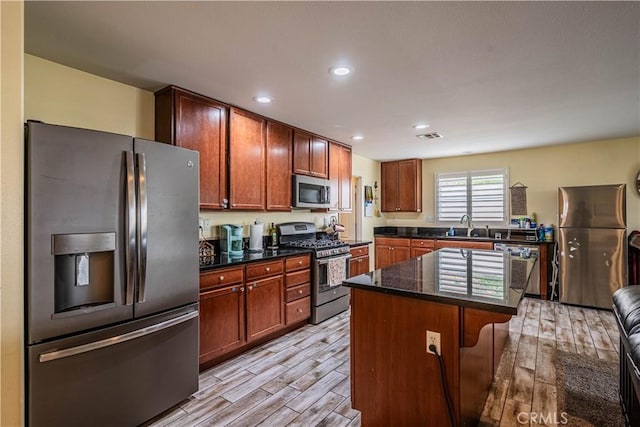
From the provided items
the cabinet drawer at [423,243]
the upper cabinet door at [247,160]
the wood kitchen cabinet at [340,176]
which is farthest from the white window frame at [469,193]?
the upper cabinet door at [247,160]

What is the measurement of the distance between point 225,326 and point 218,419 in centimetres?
78

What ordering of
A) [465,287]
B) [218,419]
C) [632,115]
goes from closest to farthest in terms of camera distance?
[465,287] < [218,419] < [632,115]

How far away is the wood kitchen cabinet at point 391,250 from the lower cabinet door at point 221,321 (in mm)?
3702

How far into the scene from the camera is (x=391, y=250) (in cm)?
598

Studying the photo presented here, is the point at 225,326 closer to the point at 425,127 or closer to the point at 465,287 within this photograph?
the point at 465,287

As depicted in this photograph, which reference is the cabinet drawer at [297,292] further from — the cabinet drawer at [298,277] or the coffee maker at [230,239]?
the coffee maker at [230,239]

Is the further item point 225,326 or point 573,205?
point 573,205

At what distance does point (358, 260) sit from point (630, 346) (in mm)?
3229

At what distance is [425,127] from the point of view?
13.0ft

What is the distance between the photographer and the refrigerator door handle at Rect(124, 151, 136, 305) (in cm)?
184

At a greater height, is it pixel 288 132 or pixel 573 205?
pixel 288 132

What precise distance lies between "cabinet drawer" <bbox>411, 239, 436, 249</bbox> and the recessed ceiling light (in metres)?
3.89

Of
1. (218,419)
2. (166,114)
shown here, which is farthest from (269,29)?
(218,419)

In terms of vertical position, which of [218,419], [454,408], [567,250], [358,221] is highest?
[358,221]
